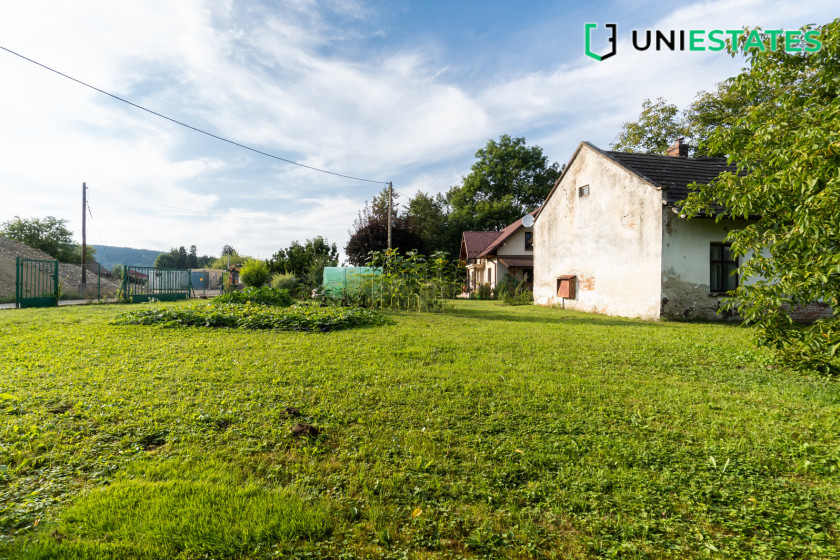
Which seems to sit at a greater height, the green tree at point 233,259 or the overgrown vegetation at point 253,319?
the green tree at point 233,259

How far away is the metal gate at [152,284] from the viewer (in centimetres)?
2003

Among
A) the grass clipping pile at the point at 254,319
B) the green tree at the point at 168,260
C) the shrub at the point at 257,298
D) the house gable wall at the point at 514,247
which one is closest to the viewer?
the grass clipping pile at the point at 254,319

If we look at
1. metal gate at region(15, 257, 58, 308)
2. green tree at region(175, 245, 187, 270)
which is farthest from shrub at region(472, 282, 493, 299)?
green tree at region(175, 245, 187, 270)

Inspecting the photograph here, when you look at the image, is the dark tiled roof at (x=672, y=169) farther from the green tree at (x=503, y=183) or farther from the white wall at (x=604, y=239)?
the green tree at (x=503, y=183)

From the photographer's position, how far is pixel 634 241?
43.0 feet

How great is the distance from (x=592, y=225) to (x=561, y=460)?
13.9 meters

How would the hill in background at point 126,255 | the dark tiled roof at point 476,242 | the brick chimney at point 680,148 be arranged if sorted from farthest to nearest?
the hill in background at point 126,255 < the dark tiled roof at point 476,242 < the brick chimney at point 680,148

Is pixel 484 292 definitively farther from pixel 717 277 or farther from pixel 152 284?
pixel 152 284

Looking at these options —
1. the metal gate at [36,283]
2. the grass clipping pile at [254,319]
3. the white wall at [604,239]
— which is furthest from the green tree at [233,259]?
the white wall at [604,239]

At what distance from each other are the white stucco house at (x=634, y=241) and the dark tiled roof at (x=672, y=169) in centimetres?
4

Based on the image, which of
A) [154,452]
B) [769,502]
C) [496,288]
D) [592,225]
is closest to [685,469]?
[769,502]

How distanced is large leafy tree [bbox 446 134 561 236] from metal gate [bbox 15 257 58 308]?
116ft

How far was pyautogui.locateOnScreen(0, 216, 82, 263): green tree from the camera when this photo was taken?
4772 centimetres

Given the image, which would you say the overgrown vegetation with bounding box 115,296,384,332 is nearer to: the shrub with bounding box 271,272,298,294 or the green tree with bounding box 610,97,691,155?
the shrub with bounding box 271,272,298,294
